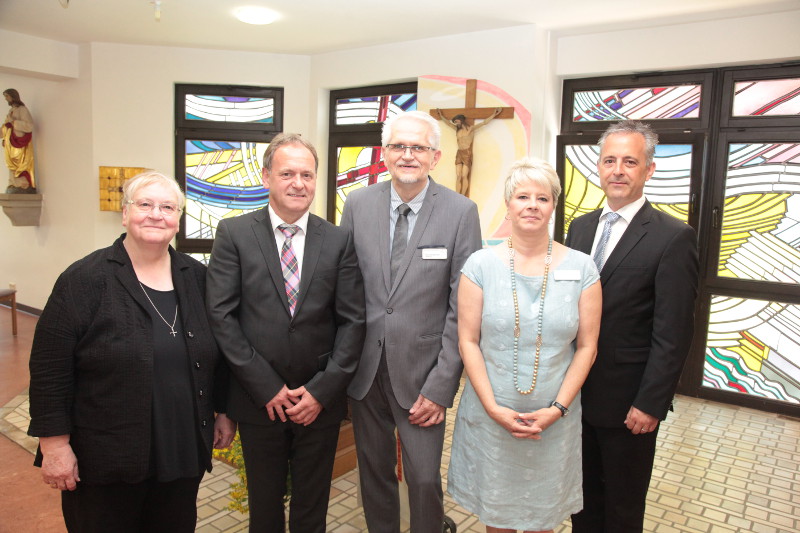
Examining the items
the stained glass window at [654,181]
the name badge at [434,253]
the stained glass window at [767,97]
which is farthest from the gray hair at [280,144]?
the stained glass window at [767,97]

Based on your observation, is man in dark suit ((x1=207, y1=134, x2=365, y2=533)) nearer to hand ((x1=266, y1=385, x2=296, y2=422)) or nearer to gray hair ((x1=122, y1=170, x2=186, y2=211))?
hand ((x1=266, y1=385, x2=296, y2=422))

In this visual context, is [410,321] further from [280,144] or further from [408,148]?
[280,144]

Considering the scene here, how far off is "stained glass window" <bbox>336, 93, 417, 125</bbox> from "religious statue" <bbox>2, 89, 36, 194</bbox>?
388 cm

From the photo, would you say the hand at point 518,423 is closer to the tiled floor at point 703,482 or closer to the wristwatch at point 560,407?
the wristwatch at point 560,407

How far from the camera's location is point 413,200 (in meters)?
1.99

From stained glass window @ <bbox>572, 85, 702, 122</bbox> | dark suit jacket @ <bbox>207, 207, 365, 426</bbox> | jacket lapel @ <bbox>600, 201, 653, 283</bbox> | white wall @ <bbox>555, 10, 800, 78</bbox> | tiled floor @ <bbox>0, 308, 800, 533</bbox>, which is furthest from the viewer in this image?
stained glass window @ <bbox>572, 85, 702, 122</bbox>

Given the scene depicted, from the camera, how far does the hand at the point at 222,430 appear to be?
6.14ft

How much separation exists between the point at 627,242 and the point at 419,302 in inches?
28.7

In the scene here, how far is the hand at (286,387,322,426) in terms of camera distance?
5.85ft

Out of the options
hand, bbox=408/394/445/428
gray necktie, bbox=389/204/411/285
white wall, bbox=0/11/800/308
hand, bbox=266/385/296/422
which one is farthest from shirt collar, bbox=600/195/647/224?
white wall, bbox=0/11/800/308

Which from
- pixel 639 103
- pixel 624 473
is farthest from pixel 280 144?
A: pixel 639 103

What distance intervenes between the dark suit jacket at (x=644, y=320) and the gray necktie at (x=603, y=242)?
55mm

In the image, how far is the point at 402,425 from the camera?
6.35ft

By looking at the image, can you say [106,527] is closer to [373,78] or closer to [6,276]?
[373,78]
